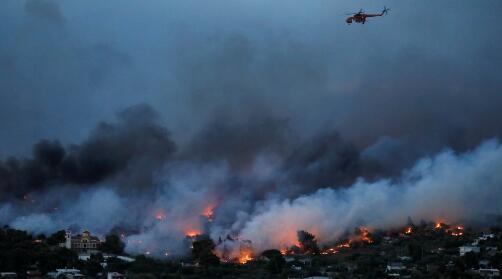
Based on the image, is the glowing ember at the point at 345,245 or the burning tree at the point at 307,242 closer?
the burning tree at the point at 307,242

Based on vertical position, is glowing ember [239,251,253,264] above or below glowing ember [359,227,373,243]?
below

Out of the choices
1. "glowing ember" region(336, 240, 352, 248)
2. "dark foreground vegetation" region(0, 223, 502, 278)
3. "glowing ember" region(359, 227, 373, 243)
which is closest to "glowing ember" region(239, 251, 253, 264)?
"dark foreground vegetation" region(0, 223, 502, 278)

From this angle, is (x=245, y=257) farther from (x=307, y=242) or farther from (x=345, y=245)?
(x=345, y=245)

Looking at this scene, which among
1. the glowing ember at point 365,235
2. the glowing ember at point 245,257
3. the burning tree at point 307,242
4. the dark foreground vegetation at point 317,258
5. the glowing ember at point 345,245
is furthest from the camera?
the glowing ember at point 365,235

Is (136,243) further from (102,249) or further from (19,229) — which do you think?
(19,229)

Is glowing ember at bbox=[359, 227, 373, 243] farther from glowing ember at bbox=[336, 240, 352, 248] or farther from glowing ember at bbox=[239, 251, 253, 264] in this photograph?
glowing ember at bbox=[239, 251, 253, 264]

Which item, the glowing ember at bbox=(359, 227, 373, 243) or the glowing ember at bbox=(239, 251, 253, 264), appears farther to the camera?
the glowing ember at bbox=(359, 227, 373, 243)

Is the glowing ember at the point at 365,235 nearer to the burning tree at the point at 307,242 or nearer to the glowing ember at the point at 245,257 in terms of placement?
the burning tree at the point at 307,242

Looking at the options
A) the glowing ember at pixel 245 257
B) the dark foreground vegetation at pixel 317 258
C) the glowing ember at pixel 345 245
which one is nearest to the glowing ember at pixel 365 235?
the dark foreground vegetation at pixel 317 258
